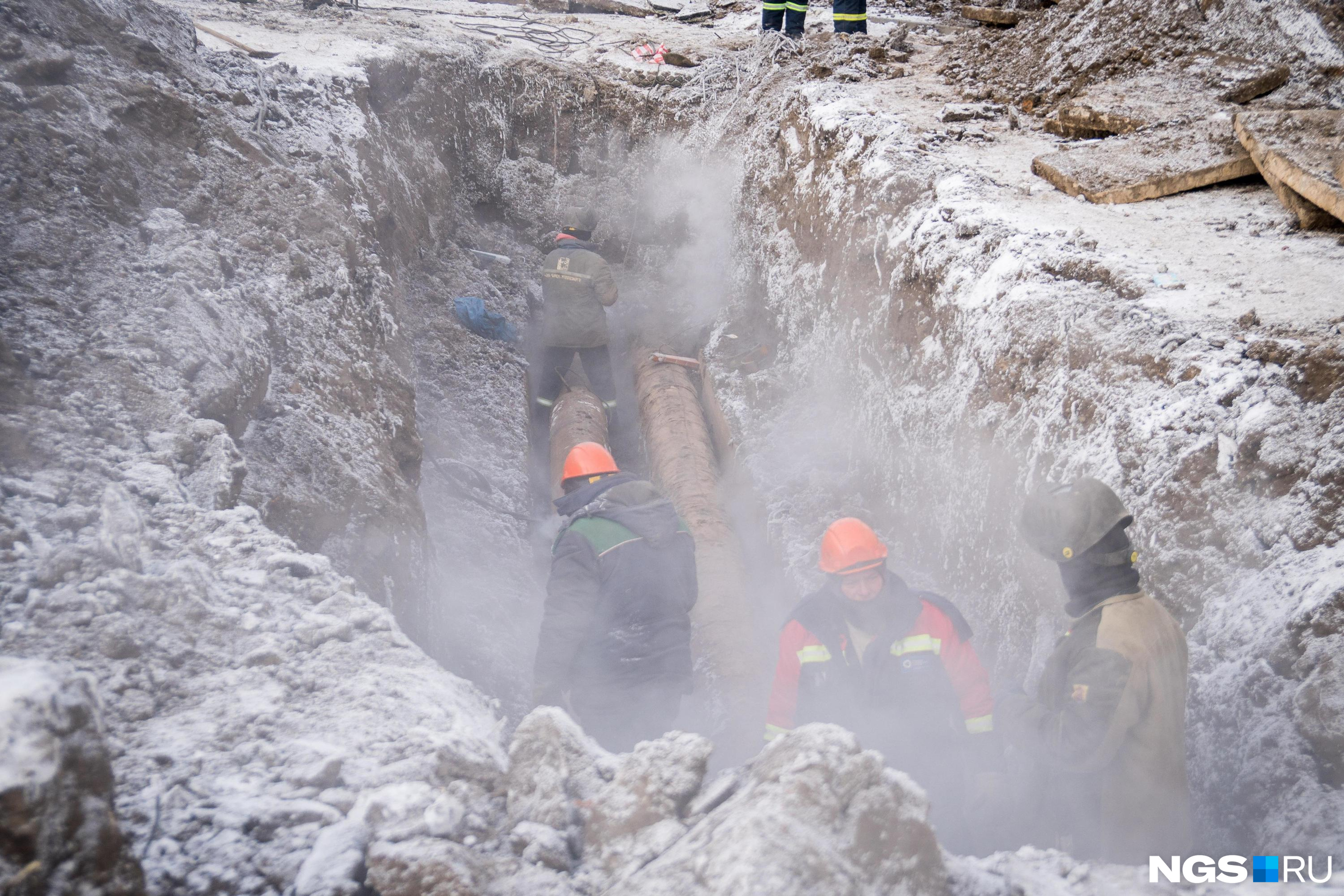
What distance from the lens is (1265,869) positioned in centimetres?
220

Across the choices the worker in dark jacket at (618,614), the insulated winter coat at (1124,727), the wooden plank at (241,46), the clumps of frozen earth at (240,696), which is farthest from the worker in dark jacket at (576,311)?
the insulated winter coat at (1124,727)

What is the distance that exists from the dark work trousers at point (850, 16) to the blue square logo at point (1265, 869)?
28.7 ft

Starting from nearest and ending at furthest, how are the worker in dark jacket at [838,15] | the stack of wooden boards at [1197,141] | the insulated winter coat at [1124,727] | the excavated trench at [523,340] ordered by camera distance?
the insulated winter coat at [1124,727] → the stack of wooden boards at [1197,141] → the excavated trench at [523,340] → the worker in dark jacket at [838,15]

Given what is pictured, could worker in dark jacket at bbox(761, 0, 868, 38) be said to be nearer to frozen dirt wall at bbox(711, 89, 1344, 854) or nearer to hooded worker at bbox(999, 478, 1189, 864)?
frozen dirt wall at bbox(711, 89, 1344, 854)

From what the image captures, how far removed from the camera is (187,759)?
1764 mm

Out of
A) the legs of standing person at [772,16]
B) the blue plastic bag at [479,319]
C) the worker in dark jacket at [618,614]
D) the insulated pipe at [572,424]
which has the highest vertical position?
the legs of standing person at [772,16]

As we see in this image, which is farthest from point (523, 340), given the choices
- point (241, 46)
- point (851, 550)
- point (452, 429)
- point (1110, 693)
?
point (1110, 693)

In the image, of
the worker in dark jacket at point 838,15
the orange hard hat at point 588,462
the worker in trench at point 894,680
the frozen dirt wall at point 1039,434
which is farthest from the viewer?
the worker in dark jacket at point 838,15

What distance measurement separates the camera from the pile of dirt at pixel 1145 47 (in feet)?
16.6

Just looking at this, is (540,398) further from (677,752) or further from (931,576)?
(677,752)

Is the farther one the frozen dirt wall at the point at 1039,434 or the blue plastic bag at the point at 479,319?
the blue plastic bag at the point at 479,319

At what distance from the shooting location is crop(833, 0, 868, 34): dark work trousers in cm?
862

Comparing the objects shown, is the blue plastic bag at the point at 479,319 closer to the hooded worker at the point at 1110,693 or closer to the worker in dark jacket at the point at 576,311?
the worker in dark jacket at the point at 576,311

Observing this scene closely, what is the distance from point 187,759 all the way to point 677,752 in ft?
3.71
